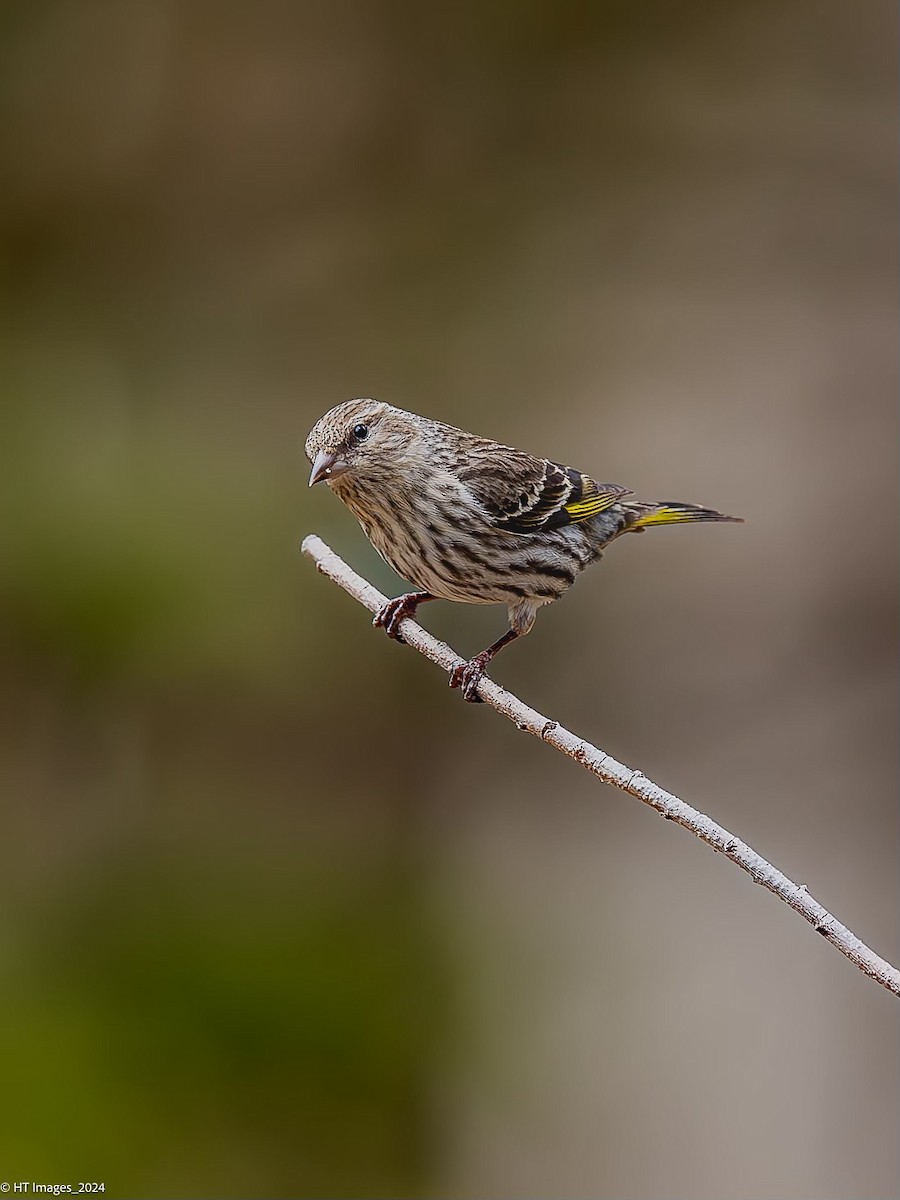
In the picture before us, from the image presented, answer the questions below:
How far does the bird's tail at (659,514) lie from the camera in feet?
8.21

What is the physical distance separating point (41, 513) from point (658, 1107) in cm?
344

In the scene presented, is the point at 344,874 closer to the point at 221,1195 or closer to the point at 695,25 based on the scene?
the point at 221,1195

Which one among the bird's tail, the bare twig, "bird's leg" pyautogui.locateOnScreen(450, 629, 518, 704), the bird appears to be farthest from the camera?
the bird's tail

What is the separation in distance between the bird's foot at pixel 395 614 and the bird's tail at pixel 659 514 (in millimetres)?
453

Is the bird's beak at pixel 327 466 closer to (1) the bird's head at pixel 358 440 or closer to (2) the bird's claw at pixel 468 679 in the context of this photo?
(1) the bird's head at pixel 358 440

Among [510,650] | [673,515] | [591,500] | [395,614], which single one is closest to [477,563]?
[395,614]

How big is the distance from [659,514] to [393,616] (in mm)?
587

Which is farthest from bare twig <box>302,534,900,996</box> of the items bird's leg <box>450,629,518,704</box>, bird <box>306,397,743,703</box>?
bird <box>306,397,743,703</box>

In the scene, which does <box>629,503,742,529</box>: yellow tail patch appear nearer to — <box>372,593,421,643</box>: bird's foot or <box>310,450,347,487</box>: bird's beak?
<box>372,593,421,643</box>: bird's foot

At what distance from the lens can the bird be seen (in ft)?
7.44

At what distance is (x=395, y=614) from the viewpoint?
2459 mm

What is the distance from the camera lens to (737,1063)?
18.6 feet

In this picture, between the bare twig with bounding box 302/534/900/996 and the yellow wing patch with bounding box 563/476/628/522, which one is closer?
the bare twig with bounding box 302/534/900/996

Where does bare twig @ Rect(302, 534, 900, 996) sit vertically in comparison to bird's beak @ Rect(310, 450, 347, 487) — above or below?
below
